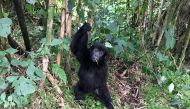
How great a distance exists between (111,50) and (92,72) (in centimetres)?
54

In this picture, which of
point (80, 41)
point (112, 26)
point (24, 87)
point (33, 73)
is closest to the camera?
point (24, 87)

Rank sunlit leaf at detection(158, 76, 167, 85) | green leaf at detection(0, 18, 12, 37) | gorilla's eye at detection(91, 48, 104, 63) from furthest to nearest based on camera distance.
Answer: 1. sunlit leaf at detection(158, 76, 167, 85)
2. gorilla's eye at detection(91, 48, 104, 63)
3. green leaf at detection(0, 18, 12, 37)

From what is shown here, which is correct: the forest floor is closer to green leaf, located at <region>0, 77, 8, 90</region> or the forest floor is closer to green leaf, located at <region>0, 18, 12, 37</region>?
green leaf, located at <region>0, 77, 8, 90</region>

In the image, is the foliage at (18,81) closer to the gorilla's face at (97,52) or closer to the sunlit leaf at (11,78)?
the sunlit leaf at (11,78)

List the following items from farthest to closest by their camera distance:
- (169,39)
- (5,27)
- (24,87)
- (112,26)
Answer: (169,39) → (112,26) → (24,87) → (5,27)

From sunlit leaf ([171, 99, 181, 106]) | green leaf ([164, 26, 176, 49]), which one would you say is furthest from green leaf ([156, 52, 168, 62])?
sunlit leaf ([171, 99, 181, 106])

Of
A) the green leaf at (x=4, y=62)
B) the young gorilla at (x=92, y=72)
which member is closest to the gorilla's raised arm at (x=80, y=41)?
the young gorilla at (x=92, y=72)

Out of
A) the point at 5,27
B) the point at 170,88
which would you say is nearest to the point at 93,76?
the point at 170,88

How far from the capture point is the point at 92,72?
517 centimetres

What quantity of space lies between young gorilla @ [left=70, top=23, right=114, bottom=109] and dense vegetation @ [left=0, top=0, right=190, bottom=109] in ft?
0.36

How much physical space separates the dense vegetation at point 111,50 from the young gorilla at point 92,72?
0.36ft

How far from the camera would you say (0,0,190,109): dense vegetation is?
4418 millimetres

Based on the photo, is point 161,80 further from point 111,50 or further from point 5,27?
point 5,27

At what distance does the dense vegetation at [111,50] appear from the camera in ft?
14.5
